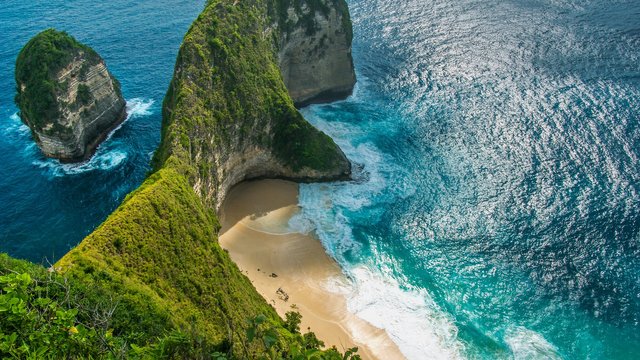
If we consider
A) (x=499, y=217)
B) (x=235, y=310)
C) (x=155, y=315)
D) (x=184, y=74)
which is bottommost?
(x=499, y=217)

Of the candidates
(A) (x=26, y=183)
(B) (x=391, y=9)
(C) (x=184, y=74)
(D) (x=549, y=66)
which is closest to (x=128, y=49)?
(A) (x=26, y=183)

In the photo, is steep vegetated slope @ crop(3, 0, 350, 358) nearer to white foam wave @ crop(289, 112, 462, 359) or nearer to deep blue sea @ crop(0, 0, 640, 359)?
white foam wave @ crop(289, 112, 462, 359)

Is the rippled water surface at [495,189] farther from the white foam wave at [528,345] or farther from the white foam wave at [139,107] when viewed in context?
the white foam wave at [139,107]

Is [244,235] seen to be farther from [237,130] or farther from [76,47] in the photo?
[76,47]

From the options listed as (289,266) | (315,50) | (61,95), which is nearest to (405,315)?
(289,266)

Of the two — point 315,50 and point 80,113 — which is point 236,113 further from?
point 315,50
